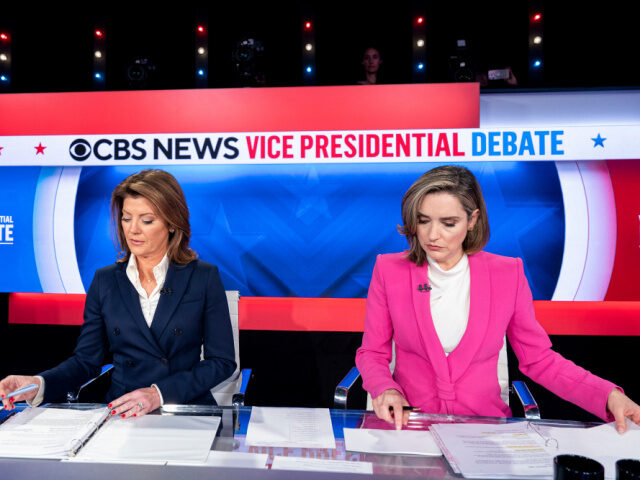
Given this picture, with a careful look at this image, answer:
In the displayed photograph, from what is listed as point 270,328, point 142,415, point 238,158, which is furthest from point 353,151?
point 142,415

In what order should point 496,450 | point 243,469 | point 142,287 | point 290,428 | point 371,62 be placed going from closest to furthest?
point 243,469
point 496,450
point 290,428
point 142,287
point 371,62

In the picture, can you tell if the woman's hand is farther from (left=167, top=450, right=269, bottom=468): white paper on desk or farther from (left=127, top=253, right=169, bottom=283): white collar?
(left=127, top=253, right=169, bottom=283): white collar

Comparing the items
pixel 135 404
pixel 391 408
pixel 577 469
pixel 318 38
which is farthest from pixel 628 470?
pixel 318 38

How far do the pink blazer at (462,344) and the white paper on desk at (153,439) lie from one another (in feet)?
2.01

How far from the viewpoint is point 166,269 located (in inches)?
77.6

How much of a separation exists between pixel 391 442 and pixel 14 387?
117 cm

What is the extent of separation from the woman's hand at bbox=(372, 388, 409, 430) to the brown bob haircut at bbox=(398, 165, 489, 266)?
1.79ft

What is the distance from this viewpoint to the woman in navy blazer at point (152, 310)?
1.85 meters

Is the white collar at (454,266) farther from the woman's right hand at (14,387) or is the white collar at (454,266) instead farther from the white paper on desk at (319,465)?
the woman's right hand at (14,387)

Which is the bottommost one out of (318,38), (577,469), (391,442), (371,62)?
(391,442)

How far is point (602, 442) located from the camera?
Answer: 123 centimetres

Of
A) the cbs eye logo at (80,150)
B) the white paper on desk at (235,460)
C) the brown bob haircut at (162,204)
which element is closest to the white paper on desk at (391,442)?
the white paper on desk at (235,460)

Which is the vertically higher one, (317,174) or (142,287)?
(317,174)

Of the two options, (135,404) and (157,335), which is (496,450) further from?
(157,335)
